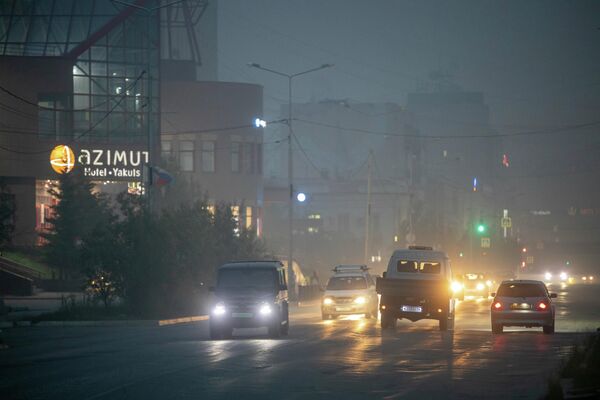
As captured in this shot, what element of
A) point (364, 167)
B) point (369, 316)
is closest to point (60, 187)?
point (369, 316)

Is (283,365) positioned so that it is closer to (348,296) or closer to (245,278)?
(245,278)

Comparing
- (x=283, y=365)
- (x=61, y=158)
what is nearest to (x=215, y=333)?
(x=283, y=365)

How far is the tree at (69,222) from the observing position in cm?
6456

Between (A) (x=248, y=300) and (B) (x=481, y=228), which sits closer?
(A) (x=248, y=300)

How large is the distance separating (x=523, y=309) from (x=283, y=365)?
14649 mm

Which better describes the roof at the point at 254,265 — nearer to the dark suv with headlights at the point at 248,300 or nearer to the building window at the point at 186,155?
the dark suv with headlights at the point at 248,300

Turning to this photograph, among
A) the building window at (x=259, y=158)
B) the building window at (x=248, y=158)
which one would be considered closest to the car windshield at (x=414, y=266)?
the building window at (x=248, y=158)

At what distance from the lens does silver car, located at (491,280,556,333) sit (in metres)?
33.3

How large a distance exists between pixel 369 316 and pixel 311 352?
19779 mm

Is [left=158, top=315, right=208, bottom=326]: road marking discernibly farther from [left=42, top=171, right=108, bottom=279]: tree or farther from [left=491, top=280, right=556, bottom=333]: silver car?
[left=42, top=171, right=108, bottom=279]: tree

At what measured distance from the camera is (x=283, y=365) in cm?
2091

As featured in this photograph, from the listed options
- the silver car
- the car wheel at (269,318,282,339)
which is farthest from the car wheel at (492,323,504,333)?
the car wheel at (269,318,282,339)

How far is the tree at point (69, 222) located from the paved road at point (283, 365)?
31.6 meters

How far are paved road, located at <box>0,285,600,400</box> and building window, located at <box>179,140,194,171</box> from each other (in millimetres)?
66743
